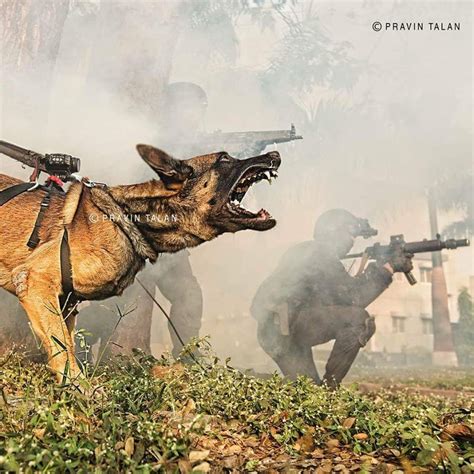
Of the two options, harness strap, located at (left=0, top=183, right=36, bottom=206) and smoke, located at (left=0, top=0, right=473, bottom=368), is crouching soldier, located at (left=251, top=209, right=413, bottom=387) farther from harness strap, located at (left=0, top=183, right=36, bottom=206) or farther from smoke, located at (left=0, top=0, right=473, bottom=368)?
harness strap, located at (left=0, top=183, right=36, bottom=206)

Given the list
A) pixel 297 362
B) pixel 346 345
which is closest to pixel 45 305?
pixel 346 345

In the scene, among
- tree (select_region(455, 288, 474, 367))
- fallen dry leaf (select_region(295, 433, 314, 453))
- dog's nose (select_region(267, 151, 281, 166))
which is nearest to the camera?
fallen dry leaf (select_region(295, 433, 314, 453))

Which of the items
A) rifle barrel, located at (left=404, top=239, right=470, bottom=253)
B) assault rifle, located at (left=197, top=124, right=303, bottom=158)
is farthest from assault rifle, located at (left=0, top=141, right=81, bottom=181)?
rifle barrel, located at (left=404, top=239, right=470, bottom=253)

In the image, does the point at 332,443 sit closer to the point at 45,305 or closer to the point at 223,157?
the point at 45,305

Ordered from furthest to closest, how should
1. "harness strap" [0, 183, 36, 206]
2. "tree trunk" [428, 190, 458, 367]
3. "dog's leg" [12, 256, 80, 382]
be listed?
"tree trunk" [428, 190, 458, 367], "harness strap" [0, 183, 36, 206], "dog's leg" [12, 256, 80, 382]

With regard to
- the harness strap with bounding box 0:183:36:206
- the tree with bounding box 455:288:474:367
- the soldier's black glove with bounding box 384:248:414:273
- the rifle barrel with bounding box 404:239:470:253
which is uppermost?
the harness strap with bounding box 0:183:36:206

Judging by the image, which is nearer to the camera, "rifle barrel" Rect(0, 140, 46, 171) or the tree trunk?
"rifle barrel" Rect(0, 140, 46, 171)

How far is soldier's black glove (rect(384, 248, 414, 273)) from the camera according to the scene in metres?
8.22

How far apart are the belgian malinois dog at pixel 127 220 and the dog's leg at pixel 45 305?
0.02 meters

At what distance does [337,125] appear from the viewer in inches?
552

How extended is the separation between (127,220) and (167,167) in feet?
1.46

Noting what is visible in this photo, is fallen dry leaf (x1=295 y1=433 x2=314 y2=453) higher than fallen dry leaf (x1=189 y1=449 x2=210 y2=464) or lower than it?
lower

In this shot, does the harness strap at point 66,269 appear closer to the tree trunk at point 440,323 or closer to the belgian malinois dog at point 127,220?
the belgian malinois dog at point 127,220

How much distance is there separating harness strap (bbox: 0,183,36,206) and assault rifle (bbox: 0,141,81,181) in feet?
1.44
